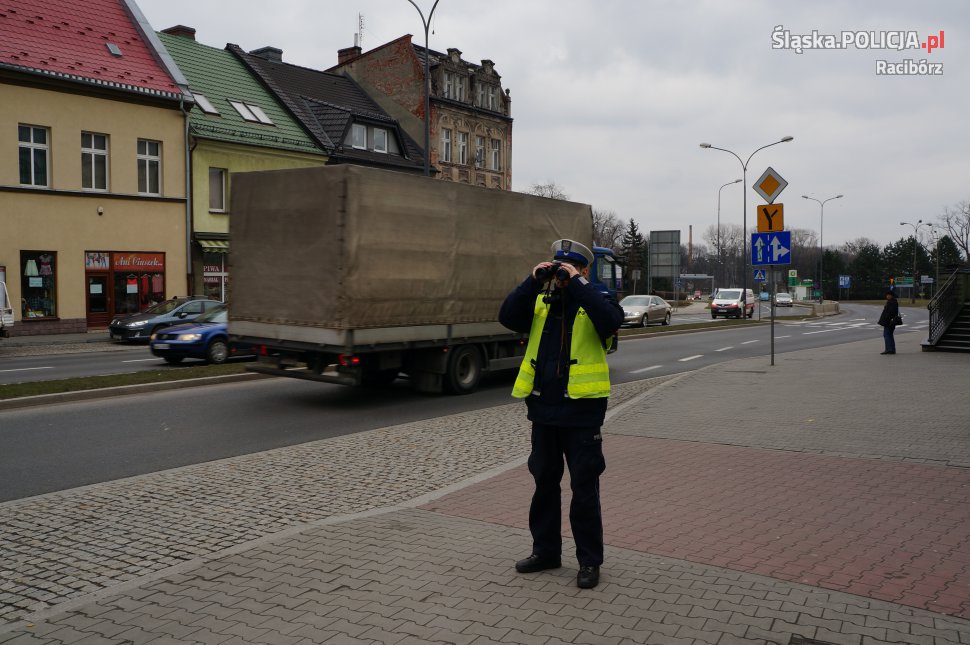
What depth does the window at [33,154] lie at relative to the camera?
2725cm

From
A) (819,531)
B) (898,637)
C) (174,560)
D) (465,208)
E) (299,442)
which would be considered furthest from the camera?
(465,208)

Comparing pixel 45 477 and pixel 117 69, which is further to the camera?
pixel 117 69

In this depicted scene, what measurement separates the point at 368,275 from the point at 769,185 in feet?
27.5

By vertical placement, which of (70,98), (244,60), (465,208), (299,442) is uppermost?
(244,60)

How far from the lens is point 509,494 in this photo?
22.1ft

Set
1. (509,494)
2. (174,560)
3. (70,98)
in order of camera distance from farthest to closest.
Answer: (70,98), (509,494), (174,560)

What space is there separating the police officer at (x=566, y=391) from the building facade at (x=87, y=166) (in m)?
26.7

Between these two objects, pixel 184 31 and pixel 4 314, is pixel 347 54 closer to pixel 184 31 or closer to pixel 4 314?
pixel 184 31

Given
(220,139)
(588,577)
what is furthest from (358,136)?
(588,577)

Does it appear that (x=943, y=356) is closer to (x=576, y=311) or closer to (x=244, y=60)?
(x=576, y=311)

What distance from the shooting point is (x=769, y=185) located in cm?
1623

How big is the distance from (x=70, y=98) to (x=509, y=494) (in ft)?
88.0

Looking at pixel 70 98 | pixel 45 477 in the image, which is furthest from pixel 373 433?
pixel 70 98

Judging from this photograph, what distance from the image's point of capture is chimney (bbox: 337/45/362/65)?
5262 cm
